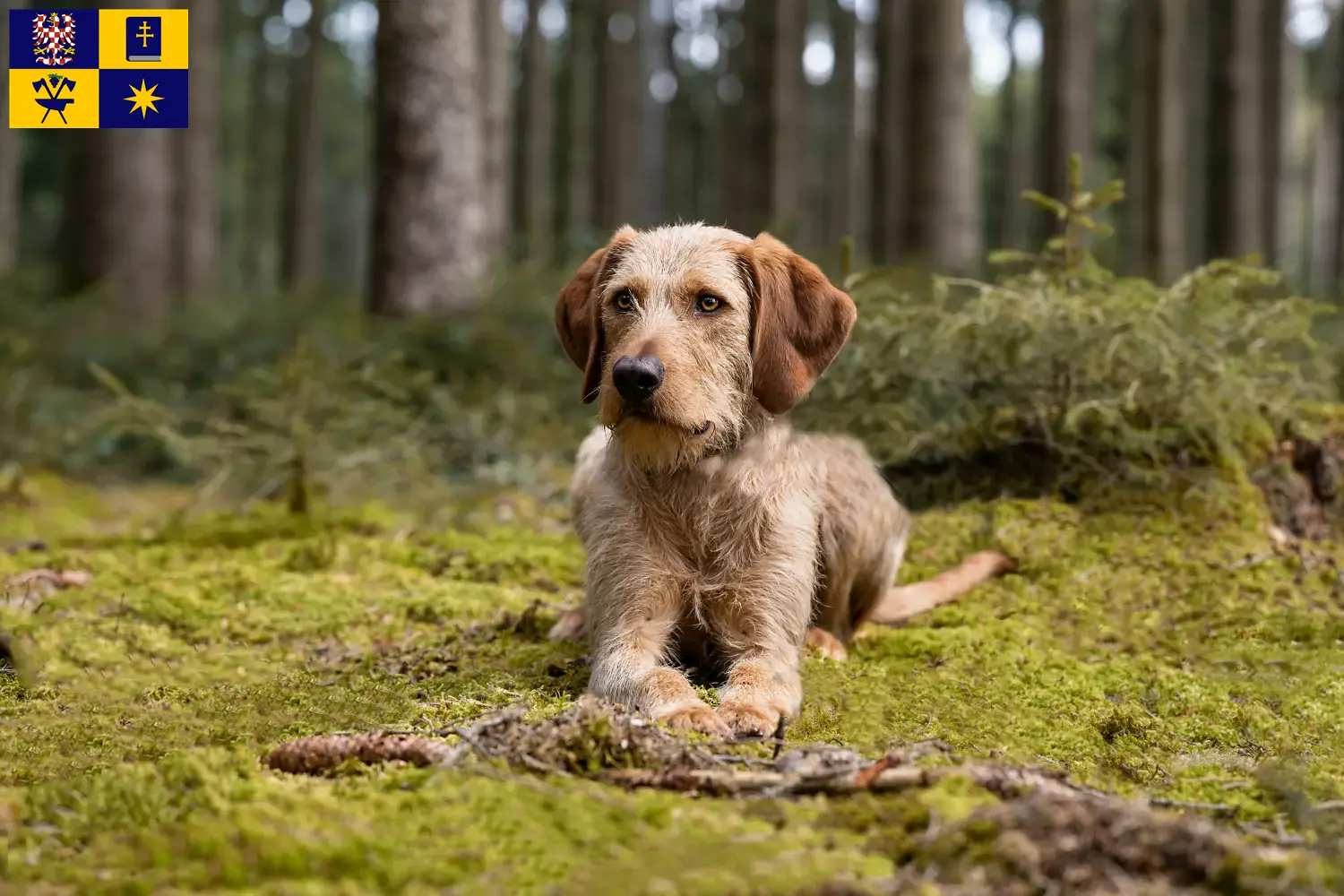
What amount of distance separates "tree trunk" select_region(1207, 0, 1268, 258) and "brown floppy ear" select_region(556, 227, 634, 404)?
11.1 m

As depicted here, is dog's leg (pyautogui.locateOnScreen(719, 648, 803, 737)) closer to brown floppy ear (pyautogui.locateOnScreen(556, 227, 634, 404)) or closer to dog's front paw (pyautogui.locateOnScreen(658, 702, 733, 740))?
dog's front paw (pyautogui.locateOnScreen(658, 702, 733, 740))

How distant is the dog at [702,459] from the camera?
11.4 ft

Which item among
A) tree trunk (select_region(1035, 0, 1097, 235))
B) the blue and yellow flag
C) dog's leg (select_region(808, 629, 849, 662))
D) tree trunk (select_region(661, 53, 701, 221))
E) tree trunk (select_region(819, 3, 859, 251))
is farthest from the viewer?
tree trunk (select_region(661, 53, 701, 221))

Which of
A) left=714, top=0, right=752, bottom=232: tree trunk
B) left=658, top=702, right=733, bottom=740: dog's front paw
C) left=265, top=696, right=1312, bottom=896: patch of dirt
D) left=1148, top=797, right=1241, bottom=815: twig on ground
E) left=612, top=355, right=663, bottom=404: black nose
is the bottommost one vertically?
left=1148, top=797, right=1241, bottom=815: twig on ground

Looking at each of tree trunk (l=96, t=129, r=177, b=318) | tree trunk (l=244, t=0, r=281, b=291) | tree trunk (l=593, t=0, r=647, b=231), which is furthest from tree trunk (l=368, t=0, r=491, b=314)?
tree trunk (l=244, t=0, r=281, b=291)

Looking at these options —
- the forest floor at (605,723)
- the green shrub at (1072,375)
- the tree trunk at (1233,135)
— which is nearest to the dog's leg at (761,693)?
the forest floor at (605,723)

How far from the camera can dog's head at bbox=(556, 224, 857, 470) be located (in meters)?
3.47

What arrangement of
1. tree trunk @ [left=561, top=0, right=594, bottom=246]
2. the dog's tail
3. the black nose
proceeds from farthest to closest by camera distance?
tree trunk @ [left=561, top=0, right=594, bottom=246]
the dog's tail
the black nose

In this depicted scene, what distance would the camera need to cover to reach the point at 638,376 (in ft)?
11.0

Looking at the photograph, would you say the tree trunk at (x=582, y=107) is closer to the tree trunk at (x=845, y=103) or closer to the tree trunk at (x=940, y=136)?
the tree trunk at (x=845, y=103)

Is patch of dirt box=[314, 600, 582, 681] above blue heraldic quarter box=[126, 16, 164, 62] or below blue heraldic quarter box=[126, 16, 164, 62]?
below

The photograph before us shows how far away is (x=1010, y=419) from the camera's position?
5.69 metres

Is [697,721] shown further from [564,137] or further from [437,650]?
[564,137]

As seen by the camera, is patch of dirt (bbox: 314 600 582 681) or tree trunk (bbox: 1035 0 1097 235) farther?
tree trunk (bbox: 1035 0 1097 235)
